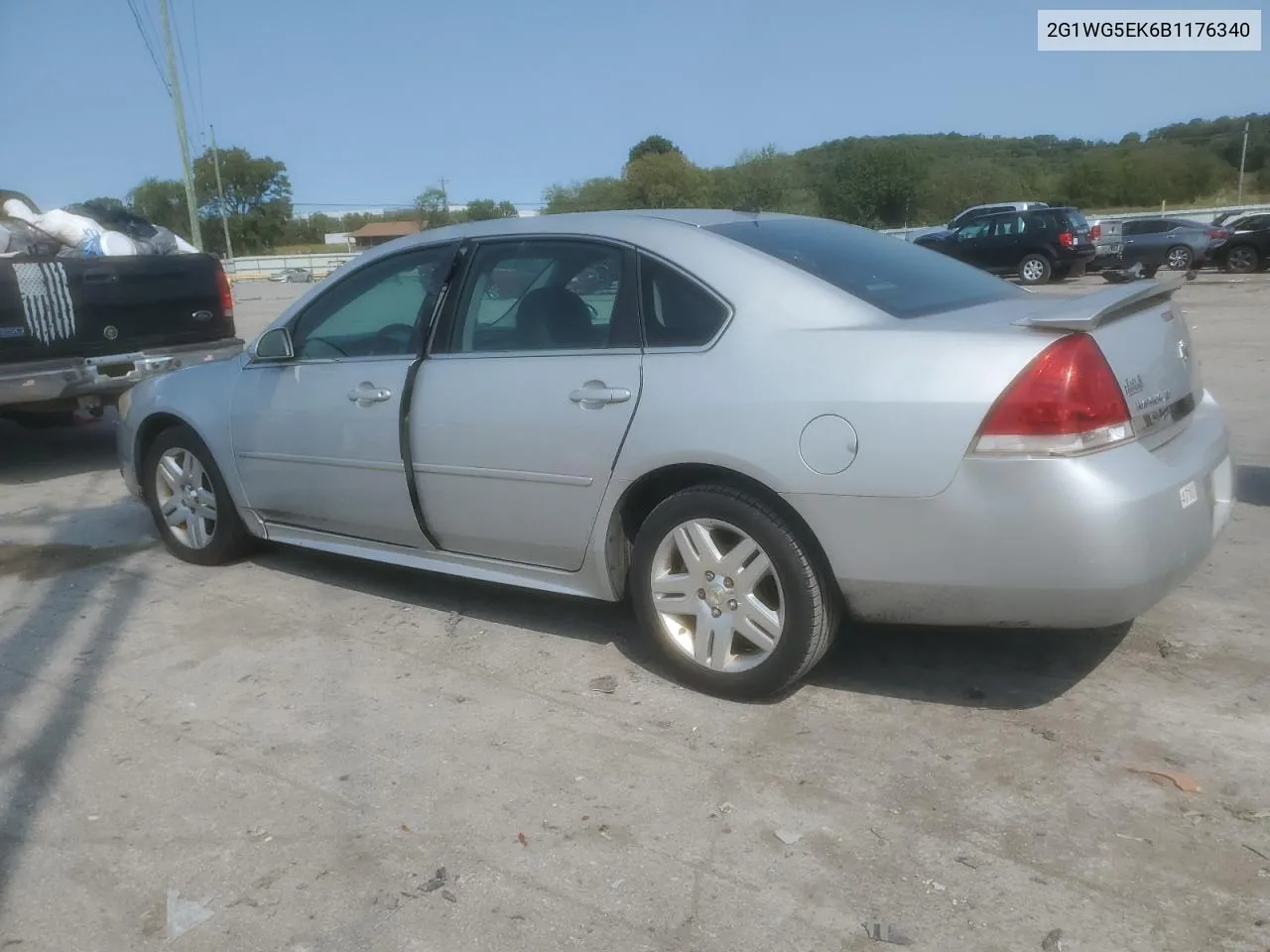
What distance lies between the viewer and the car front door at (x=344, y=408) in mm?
4473

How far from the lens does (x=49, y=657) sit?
443 centimetres

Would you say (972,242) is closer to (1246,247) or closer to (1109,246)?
(1109,246)

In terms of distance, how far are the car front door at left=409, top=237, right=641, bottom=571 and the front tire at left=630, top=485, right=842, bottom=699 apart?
0.31 meters

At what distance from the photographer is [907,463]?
3.22 metres

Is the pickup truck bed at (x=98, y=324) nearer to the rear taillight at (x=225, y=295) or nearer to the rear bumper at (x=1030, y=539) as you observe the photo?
the rear taillight at (x=225, y=295)

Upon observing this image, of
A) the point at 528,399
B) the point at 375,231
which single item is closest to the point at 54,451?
the point at 528,399

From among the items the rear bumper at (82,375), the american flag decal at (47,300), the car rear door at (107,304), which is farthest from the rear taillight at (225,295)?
the american flag decal at (47,300)

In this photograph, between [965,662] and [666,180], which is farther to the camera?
[666,180]

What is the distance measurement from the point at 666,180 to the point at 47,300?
6277 centimetres

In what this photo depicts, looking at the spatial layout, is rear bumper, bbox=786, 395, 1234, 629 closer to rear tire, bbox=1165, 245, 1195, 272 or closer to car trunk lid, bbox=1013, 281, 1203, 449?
car trunk lid, bbox=1013, 281, 1203, 449

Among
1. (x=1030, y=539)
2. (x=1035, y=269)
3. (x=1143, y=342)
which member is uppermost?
(x=1143, y=342)

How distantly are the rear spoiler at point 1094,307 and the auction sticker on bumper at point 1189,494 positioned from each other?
53cm

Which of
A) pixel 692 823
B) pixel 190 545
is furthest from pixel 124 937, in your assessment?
pixel 190 545

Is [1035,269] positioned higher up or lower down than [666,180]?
lower down
